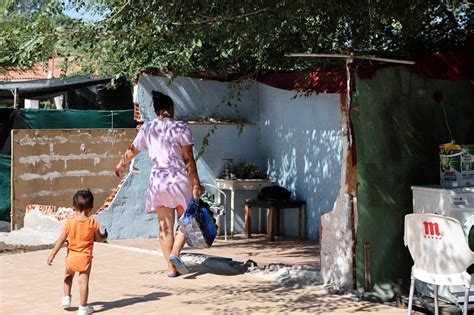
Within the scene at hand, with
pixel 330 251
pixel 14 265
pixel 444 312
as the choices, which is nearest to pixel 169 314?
pixel 330 251

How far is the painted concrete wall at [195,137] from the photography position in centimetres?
1194

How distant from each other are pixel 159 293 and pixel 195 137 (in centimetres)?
523

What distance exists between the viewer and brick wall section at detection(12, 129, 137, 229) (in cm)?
1243

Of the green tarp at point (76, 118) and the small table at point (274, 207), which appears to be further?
the green tarp at point (76, 118)

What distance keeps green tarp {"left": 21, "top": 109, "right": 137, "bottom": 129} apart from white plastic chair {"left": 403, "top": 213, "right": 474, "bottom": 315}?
29.1ft

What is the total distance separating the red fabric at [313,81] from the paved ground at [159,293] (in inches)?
112

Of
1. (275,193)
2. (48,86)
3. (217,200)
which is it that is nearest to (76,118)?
(48,86)

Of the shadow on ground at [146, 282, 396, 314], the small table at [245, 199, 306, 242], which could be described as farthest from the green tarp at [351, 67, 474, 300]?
the small table at [245, 199, 306, 242]

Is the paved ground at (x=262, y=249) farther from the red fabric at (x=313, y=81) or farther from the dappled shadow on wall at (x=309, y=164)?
the red fabric at (x=313, y=81)

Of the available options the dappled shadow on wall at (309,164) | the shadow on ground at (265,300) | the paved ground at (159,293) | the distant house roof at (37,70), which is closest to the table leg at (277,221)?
the dappled shadow on wall at (309,164)

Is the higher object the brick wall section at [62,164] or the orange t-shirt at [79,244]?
the brick wall section at [62,164]

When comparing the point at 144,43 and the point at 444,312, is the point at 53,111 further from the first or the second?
the point at 444,312

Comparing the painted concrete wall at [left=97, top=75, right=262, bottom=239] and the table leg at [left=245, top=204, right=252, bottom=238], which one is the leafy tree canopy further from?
the table leg at [left=245, top=204, right=252, bottom=238]

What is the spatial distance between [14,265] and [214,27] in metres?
3.55
